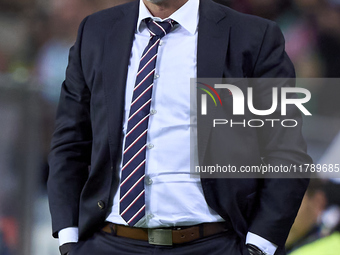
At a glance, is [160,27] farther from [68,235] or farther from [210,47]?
[68,235]

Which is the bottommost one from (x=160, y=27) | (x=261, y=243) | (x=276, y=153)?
(x=261, y=243)

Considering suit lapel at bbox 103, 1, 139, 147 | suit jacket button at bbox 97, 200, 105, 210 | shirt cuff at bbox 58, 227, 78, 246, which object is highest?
suit lapel at bbox 103, 1, 139, 147

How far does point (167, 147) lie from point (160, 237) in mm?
240

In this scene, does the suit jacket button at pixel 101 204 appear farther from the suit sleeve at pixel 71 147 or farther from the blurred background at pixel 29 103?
the blurred background at pixel 29 103

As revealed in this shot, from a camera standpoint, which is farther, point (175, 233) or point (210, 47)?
point (210, 47)

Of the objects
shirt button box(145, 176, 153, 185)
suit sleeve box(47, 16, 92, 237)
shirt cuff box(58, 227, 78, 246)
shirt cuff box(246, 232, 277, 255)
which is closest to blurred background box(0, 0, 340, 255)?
suit sleeve box(47, 16, 92, 237)

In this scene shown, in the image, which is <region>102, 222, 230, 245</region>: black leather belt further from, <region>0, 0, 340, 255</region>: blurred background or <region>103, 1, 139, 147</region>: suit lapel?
<region>0, 0, 340, 255</region>: blurred background

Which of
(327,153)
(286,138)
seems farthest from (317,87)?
(286,138)

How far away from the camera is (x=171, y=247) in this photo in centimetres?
138

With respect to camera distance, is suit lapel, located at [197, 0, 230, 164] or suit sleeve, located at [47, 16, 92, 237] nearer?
suit lapel, located at [197, 0, 230, 164]

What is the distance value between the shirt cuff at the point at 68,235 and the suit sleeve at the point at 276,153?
528 mm

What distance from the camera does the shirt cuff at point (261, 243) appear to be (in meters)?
1.41

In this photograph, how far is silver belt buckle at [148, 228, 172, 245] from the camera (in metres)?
1.37

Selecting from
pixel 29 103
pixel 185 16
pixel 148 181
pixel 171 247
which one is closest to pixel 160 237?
pixel 171 247
